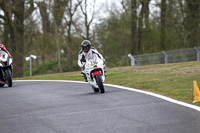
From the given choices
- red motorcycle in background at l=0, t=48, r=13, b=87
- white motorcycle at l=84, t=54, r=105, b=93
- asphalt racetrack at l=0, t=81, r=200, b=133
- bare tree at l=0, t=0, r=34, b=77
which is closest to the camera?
asphalt racetrack at l=0, t=81, r=200, b=133

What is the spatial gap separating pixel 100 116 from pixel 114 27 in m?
32.2

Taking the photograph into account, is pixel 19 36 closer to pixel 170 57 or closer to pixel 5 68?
pixel 170 57

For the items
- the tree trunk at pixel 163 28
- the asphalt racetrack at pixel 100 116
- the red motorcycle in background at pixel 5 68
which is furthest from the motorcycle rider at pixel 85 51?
the tree trunk at pixel 163 28

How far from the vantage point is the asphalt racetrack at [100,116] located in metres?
6.39

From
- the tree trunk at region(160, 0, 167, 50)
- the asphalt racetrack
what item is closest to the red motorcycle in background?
the asphalt racetrack

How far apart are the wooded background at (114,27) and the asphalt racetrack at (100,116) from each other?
24.2m

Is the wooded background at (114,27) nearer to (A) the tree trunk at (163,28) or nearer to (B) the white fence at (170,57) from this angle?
(A) the tree trunk at (163,28)

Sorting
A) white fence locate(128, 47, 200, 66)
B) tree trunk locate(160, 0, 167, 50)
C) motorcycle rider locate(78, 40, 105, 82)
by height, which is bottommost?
white fence locate(128, 47, 200, 66)

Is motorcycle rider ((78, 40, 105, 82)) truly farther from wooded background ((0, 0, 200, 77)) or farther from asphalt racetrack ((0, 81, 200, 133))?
wooded background ((0, 0, 200, 77))

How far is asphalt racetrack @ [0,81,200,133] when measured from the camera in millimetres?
6391

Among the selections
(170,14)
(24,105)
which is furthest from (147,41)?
(24,105)

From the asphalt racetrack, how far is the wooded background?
79.2 ft

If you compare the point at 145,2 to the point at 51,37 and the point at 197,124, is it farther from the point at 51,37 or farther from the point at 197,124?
the point at 197,124

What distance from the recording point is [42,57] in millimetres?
46938
